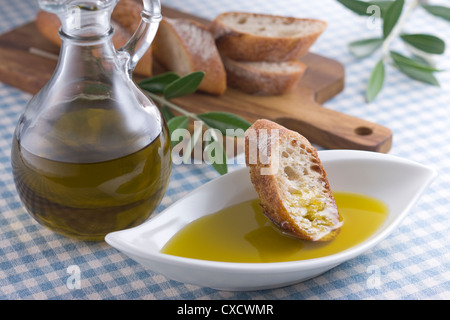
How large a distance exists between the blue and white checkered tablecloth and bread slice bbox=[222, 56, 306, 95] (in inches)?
6.4

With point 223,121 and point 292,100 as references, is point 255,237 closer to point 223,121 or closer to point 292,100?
point 223,121

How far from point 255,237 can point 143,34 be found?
0.46 meters

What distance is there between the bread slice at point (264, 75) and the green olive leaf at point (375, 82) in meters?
0.21

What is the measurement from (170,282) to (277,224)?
0.24 metres

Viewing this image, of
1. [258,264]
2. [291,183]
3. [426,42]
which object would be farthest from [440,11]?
[258,264]

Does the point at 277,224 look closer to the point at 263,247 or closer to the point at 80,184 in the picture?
the point at 263,247

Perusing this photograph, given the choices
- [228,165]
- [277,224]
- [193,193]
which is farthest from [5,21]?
[277,224]

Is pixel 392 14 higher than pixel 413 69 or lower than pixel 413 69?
higher

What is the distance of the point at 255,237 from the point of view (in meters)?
1.21

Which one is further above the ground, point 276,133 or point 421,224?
point 276,133

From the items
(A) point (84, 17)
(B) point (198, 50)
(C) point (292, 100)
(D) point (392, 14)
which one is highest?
(A) point (84, 17)

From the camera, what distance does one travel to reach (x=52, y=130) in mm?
1148

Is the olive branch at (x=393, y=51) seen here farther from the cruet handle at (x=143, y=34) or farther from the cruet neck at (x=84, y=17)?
the cruet neck at (x=84, y=17)

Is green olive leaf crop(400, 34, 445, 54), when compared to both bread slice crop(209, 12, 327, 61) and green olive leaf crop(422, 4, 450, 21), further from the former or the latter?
bread slice crop(209, 12, 327, 61)
